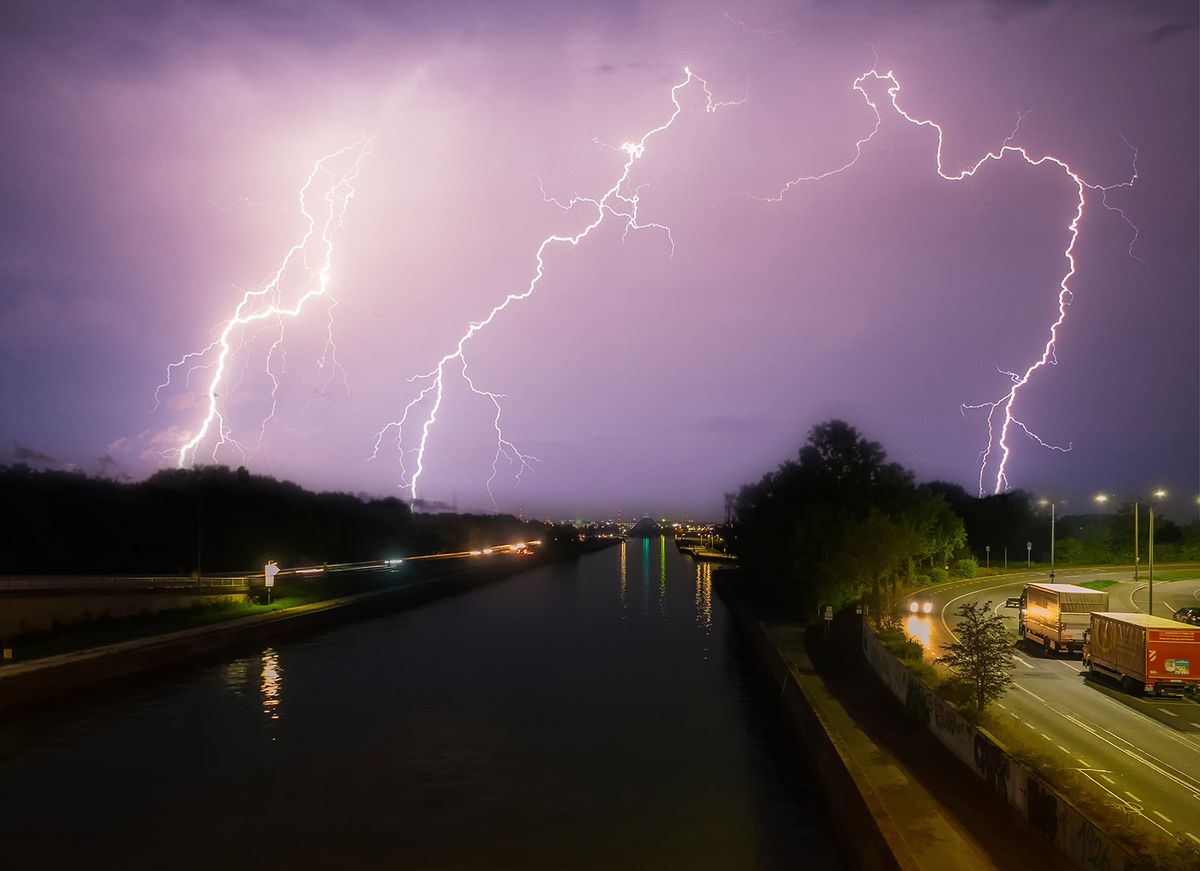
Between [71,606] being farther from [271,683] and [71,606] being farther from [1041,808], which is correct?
[1041,808]

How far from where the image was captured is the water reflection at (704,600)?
70375 mm

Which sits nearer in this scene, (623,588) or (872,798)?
(872,798)

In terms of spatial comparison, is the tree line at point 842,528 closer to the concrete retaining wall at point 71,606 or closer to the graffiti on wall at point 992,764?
the graffiti on wall at point 992,764

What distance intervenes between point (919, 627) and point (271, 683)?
31588mm

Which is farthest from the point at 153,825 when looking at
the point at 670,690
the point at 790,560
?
the point at 790,560

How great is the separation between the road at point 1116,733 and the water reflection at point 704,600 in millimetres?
29506

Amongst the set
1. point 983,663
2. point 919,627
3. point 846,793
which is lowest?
point 919,627

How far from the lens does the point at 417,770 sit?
90.1 feet

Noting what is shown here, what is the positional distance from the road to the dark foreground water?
5972 mm

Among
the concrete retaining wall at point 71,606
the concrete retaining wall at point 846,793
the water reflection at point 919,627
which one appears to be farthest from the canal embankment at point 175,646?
the water reflection at point 919,627

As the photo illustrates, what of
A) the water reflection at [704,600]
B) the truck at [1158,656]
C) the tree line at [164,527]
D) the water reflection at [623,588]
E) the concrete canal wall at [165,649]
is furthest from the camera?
the water reflection at [623,588]

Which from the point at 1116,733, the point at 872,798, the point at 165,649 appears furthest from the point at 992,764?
the point at 165,649

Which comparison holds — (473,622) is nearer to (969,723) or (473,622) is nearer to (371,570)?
(371,570)

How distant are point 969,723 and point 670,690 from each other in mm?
22621
